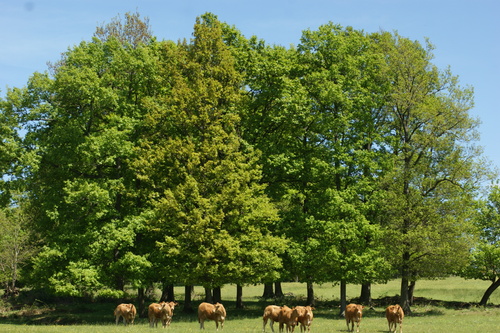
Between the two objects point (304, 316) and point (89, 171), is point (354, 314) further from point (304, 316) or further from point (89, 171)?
point (89, 171)

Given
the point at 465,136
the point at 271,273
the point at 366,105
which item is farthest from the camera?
the point at 366,105

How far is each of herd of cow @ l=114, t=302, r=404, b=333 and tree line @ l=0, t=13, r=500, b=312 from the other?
5.15 meters

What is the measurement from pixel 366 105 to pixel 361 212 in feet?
29.8

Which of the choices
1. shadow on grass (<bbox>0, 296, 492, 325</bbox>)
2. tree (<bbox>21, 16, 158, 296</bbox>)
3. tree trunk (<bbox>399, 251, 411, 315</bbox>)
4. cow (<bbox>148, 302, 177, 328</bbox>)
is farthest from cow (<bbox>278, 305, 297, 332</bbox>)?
tree trunk (<bbox>399, 251, 411, 315</bbox>)

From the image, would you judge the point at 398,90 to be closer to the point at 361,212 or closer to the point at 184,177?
the point at 361,212

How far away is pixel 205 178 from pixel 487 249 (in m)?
27.2

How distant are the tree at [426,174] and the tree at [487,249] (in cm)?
806

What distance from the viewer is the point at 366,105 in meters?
42.3

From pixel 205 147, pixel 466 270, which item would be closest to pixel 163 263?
pixel 205 147

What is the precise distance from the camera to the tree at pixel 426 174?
3759cm

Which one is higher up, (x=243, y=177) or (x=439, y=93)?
(x=439, y=93)

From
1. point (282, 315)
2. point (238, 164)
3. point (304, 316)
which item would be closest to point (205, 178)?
point (238, 164)

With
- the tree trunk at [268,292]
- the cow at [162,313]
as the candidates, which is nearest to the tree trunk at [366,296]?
the tree trunk at [268,292]

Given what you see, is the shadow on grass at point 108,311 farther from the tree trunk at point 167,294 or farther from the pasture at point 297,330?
the tree trunk at point 167,294
